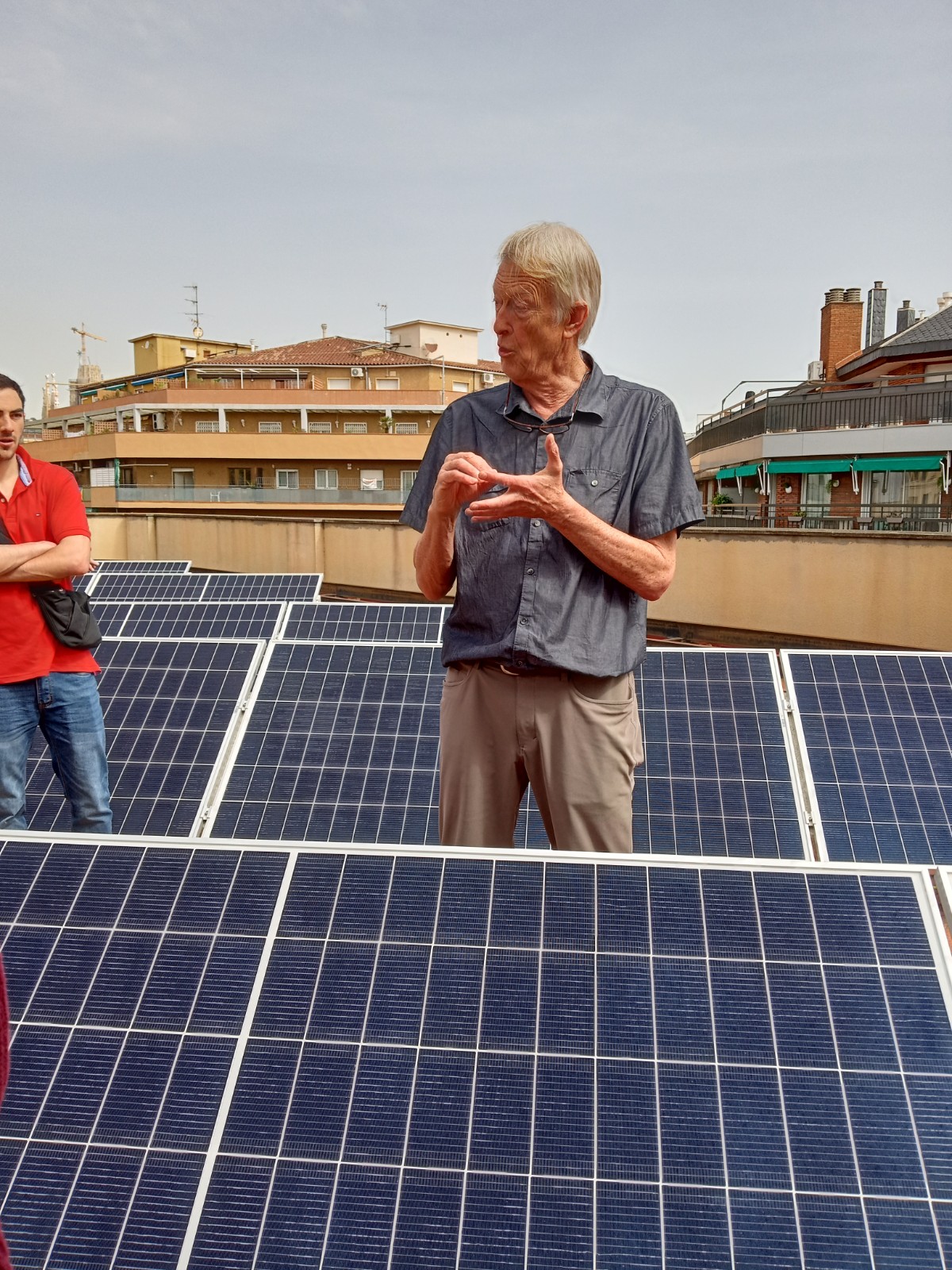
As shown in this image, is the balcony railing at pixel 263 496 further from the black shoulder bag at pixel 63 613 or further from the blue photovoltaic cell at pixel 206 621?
the black shoulder bag at pixel 63 613

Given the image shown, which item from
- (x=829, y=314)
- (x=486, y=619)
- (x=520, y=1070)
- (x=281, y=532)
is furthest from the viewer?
(x=829, y=314)

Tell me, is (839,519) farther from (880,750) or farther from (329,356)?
(329,356)

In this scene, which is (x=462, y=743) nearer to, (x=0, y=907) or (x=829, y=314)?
(x=0, y=907)

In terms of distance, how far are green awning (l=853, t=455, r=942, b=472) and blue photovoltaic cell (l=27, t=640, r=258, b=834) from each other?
93.0ft

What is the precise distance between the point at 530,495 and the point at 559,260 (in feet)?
1.97

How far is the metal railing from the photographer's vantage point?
29984 millimetres

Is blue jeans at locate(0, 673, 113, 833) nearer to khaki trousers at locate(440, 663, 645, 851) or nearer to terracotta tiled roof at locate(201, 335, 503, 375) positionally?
khaki trousers at locate(440, 663, 645, 851)

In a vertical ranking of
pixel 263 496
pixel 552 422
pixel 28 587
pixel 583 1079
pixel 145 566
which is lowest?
pixel 263 496

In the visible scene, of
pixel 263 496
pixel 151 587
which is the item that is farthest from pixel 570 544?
pixel 263 496

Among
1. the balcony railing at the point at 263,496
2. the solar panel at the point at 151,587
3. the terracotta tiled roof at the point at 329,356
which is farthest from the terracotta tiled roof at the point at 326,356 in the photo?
the solar panel at the point at 151,587

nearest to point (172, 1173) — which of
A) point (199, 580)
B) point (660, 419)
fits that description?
point (660, 419)

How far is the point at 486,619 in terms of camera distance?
2789 mm

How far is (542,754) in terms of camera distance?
279 centimetres

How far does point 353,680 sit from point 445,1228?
399 centimetres
